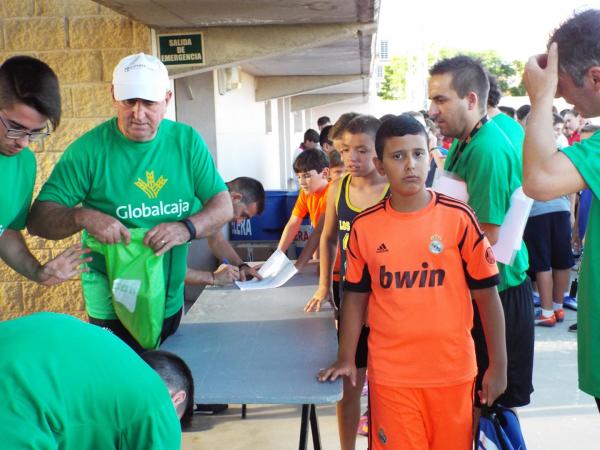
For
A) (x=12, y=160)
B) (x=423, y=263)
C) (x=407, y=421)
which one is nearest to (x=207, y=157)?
(x=12, y=160)

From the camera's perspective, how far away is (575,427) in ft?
14.2

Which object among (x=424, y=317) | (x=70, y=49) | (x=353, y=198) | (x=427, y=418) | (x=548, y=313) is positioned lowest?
(x=548, y=313)

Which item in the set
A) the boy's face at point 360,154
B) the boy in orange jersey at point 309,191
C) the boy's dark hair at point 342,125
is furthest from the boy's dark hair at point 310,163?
the boy's face at point 360,154

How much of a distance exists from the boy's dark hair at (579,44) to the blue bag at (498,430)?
1458 mm

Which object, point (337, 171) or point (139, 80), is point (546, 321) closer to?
point (337, 171)

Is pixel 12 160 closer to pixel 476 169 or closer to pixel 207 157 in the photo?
pixel 207 157

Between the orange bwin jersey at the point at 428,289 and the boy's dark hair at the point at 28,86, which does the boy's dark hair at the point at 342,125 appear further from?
the boy's dark hair at the point at 28,86

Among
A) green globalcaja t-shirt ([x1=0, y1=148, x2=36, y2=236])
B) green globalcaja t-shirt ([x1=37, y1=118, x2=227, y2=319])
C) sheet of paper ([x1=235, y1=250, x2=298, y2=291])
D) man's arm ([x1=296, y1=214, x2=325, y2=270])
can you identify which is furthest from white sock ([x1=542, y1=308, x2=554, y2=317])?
green globalcaja t-shirt ([x1=0, y1=148, x2=36, y2=236])

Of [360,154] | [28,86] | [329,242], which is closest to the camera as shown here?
[28,86]

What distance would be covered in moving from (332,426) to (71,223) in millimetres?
2319

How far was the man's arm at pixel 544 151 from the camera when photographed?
1.99 m

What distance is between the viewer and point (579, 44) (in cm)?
198

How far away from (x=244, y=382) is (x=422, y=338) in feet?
2.33

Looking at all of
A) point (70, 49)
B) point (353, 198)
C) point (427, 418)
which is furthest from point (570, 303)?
point (70, 49)
